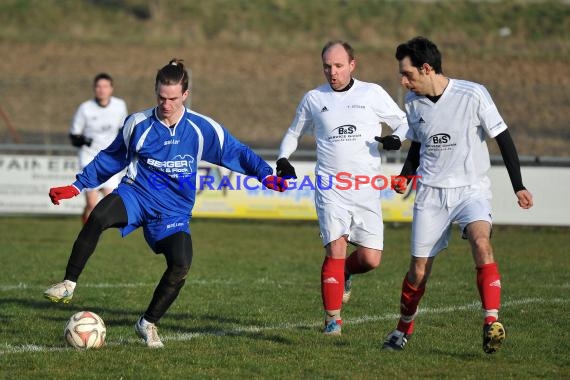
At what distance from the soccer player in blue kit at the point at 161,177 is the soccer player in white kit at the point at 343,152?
775 mm

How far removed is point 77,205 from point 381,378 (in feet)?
42.6

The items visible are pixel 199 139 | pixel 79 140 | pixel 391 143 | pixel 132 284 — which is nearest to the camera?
pixel 199 139

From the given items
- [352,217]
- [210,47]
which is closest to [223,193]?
[352,217]

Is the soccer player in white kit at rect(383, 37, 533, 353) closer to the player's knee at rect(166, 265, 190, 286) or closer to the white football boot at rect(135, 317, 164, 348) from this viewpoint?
the player's knee at rect(166, 265, 190, 286)

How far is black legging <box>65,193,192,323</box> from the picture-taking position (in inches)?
293

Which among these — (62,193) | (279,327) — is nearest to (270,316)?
(279,327)

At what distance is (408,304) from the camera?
745 centimetres

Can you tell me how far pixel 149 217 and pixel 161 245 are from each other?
22cm

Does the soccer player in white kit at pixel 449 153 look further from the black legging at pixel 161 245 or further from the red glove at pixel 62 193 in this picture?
the red glove at pixel 62 193

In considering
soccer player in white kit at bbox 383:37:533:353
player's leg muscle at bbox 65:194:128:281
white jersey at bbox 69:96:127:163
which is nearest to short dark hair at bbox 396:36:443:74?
soccer player in white kit at bbox 383:37:533:353

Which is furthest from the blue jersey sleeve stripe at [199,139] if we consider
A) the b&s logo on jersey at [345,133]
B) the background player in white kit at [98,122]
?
the background player in white kit at [98,122]

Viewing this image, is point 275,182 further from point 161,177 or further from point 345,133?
point 345,133

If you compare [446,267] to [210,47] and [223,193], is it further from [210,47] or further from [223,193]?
[210,47]

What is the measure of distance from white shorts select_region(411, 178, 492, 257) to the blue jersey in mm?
1201
